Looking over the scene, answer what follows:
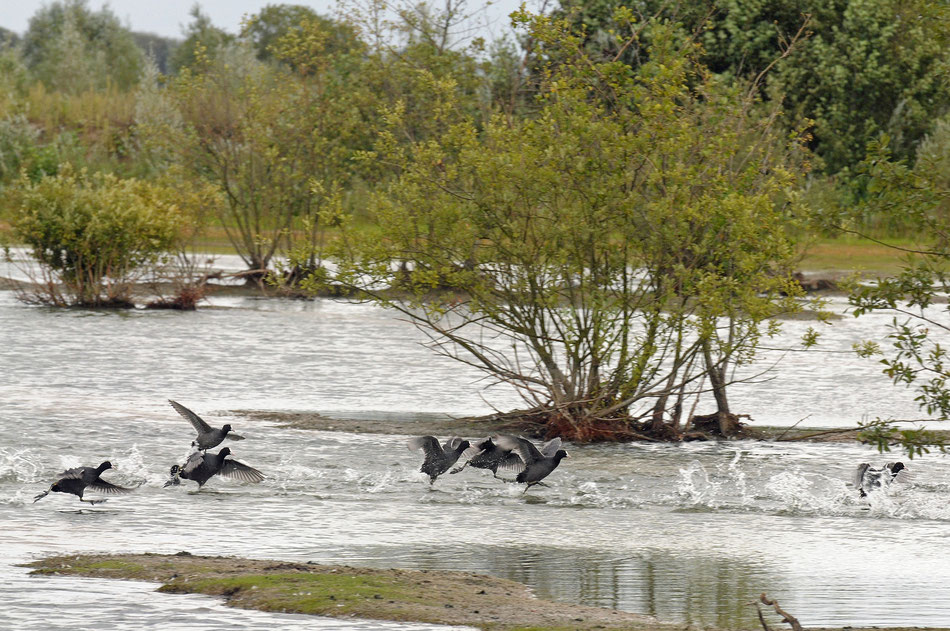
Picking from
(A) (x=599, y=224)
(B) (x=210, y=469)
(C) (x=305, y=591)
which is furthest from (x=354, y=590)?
(A) (x=599, y=224)

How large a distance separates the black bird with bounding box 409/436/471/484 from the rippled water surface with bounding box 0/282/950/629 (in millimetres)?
229

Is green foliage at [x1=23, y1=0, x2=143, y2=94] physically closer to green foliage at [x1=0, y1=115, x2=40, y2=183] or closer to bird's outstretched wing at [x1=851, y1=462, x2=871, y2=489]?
green foliage at [x1=0, y1=115, x2=40, y2=183]

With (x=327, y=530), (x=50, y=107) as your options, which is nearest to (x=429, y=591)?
(x=327, y=530)

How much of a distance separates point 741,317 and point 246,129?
1776 centimetres

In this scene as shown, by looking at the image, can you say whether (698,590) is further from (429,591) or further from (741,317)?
(741,317)

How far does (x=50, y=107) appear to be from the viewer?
54.0 meters

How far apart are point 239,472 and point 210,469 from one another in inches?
11.3

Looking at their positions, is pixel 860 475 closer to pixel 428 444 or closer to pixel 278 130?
pixel 428 444

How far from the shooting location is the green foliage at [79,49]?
62.8 metres

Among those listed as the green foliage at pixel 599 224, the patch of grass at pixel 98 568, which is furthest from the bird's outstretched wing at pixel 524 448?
the patch of grass at pixel 98 568

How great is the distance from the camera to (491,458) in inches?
451

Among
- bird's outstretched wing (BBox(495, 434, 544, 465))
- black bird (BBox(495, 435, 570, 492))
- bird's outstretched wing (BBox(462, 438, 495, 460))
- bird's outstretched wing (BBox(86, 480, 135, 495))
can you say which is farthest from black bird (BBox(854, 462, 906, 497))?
bird's outstretched wing (BBox(86, 480, 135, 495))

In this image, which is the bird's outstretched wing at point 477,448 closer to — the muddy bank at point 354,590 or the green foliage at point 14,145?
the muddy bank at point 354,590

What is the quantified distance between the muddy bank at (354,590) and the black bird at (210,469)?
2.45 m
